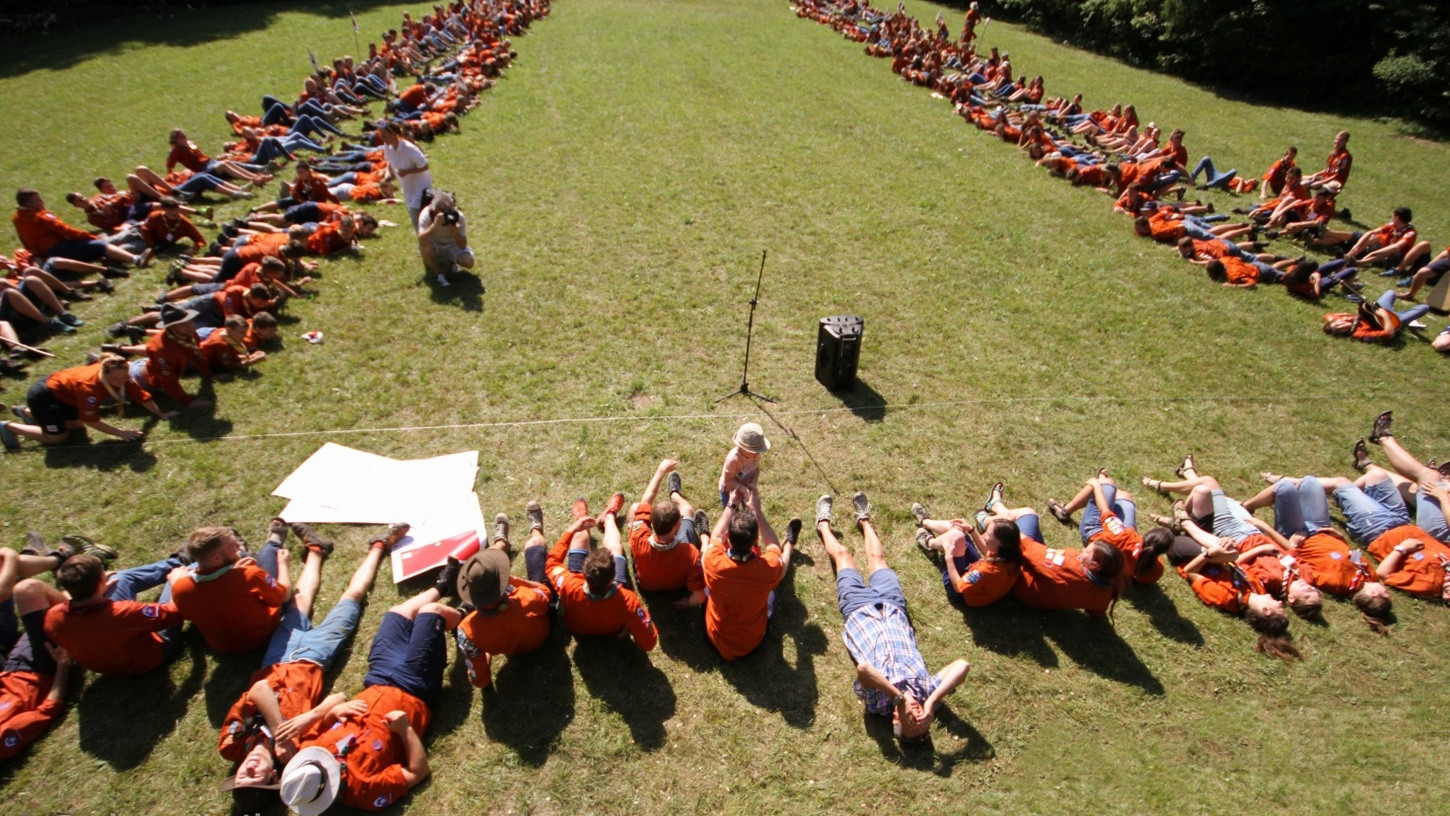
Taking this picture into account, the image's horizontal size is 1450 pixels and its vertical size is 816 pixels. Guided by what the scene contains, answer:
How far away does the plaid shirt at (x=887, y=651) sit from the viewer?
4.95 metres

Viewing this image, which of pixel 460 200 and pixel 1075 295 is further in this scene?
pixel 460 200

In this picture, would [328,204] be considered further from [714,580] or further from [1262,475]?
[1262,475]

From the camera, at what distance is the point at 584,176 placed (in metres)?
13.7

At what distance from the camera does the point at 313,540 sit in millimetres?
6008

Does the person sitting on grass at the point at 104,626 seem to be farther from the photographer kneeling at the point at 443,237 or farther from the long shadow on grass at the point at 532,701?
the photographer kneeling at the point at 443,237

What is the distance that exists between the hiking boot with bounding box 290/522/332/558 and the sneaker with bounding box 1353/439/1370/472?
11.3 meters

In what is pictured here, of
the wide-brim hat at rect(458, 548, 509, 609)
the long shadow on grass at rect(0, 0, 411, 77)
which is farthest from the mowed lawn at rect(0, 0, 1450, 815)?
the long shadow on grass at rect(0, 0, 411, 77)

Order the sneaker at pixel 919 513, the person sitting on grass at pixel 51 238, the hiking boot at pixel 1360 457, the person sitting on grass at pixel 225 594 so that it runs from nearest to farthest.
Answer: the person sitting on grass at pixel 225 594
the sneaker at pixel 919 513
the hiking boot at pixel 1360 457
the person sitting on grass at pixel 51 238

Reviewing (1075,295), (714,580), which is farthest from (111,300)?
(1075,295)

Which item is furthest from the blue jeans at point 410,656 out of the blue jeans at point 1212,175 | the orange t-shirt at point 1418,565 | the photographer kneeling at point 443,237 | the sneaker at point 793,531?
the blue jeans at point 1212,175

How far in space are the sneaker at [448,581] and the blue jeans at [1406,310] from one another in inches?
Answer: 533

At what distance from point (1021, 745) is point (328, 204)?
12533 millimetres

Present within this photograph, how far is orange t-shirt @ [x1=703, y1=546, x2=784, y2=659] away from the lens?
5.20m

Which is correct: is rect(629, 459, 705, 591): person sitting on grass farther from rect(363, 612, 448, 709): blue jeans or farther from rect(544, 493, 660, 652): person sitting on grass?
rect(363, 612, 448, 709): blue jeans
